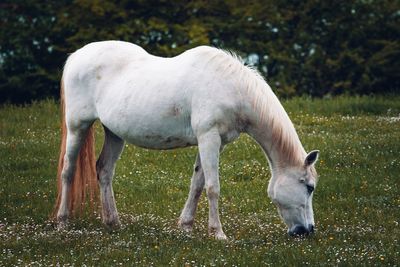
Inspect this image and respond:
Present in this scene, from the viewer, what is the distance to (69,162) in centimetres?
1116

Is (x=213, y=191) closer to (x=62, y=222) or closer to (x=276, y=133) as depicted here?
(x=276, y=133)

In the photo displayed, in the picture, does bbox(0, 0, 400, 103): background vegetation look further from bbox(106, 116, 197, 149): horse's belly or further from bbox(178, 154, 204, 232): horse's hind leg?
bbox(178, 154, 204, 232): horse's hind leg

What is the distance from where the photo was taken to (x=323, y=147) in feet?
47.2

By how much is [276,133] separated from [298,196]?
71 cm

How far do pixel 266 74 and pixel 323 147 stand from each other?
214 inches

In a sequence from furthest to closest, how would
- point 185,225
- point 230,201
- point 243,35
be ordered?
point 243,35 < point 230,201 < point 185,225

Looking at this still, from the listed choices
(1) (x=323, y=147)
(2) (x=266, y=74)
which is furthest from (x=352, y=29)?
(1) (x=323, y=147)

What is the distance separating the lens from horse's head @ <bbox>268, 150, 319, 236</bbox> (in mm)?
10008

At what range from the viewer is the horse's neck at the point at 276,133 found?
→ 10.0 meters

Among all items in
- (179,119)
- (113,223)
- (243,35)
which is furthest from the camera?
(243,35)

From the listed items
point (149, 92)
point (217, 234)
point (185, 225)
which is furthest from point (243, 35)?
point (217, 234)

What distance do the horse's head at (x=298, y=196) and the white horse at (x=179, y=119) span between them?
0.04 feet

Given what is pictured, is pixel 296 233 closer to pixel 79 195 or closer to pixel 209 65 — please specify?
pixel 209 65

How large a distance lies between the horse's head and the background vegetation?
9.29 metres
